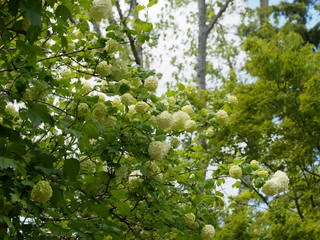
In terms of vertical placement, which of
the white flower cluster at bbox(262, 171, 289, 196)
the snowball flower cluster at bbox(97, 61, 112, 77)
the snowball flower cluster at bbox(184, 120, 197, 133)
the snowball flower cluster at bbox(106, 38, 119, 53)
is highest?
the snowball flower cluster at bbox(106, 38, 119, 53)

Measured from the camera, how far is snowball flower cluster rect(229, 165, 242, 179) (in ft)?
9.26

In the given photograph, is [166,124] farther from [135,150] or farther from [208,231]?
[208,231]

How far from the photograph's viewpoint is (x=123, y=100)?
2.38m

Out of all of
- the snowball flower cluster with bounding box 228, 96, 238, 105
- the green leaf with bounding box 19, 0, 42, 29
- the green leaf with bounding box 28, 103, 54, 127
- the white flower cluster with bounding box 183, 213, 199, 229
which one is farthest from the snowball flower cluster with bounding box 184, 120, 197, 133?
the green leaf with bounding box 19, 0, 42, 29

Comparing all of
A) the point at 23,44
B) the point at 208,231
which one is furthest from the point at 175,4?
the point at 23,44

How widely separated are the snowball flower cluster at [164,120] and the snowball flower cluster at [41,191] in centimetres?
86

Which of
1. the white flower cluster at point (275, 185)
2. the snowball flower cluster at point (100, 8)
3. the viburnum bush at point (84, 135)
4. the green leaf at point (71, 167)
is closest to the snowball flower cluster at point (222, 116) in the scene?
the viburnum bush at point (84, 135)

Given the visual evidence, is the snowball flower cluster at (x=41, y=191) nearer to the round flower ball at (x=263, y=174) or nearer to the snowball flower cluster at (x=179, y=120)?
the snowball flower cluster at (x=179, y=120)

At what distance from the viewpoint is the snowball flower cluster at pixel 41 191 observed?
6.16ft

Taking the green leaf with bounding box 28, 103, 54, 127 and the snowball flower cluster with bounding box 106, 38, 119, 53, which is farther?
the snowball flower cluster with bounding box 106, 38, 119, 53

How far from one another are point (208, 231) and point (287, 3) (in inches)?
501

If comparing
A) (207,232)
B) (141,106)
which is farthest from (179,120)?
(207,232)

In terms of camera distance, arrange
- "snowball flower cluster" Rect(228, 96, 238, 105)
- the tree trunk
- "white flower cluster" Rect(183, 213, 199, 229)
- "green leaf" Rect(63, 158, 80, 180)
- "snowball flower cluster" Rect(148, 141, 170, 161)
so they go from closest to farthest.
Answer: "green leaf" Rect(63, 158, 80, 180)
"snowball flower cluster" Rect(148, 141, 170, 161)
"white flower cluster" Rect(183, 213, 199, 229)
"snowball flower cluster" Rect(228, 96, 238, 105)
the tree trunk

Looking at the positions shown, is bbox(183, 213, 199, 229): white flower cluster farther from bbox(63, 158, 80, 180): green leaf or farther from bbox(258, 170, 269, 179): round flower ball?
bbox(63, 158, 80, 180): green leaf
